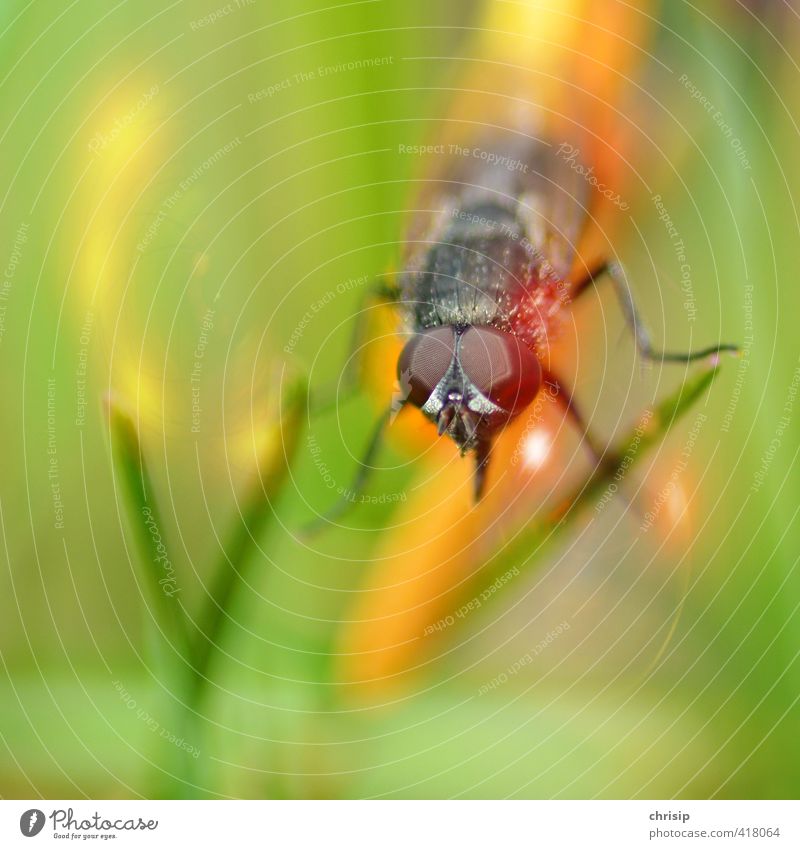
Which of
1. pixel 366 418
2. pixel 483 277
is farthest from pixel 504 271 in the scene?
pixel 366 418

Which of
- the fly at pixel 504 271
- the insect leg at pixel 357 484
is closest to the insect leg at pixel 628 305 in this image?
the fly at pixel 504 271

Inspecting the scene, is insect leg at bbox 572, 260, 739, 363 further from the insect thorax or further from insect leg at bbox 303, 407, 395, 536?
insect leg at bbox 303, 407, 395, 536

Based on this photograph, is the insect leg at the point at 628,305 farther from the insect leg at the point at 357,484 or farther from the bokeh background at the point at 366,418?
the insect leg at the point at 357,484

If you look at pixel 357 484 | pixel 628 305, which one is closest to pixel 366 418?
pixel 357 484

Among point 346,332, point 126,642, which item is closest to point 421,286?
point 346,332

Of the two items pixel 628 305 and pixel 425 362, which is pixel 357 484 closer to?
pixel 425 362

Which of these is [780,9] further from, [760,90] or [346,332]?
[346,332]
